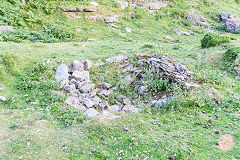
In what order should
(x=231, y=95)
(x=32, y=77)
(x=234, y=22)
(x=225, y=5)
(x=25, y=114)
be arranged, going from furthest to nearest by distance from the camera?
(x=225, y=5)
(x=234, y=22)
(x=32, y=77)
(x=231, y=95)
(x=25, y=114)

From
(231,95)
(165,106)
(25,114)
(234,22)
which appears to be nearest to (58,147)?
(25,114)

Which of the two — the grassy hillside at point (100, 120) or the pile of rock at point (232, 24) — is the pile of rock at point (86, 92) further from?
the pile of rock at point (232, 24)

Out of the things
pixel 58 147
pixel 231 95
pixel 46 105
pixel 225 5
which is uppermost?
pixel 225 5

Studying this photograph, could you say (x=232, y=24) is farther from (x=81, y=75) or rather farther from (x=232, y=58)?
(x=81, y=75)

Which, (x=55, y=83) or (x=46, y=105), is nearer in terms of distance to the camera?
(x=46, y=105)

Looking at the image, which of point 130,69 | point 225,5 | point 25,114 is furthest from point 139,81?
point 225,5

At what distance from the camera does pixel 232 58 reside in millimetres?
10344

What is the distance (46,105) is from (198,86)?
21.1 feet

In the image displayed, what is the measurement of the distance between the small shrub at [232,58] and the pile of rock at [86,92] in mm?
6091

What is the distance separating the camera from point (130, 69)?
1033 cm

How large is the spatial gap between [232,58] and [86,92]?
8365 millimetres

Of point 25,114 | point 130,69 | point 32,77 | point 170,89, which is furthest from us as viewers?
point 130,69

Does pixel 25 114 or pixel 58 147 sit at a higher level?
pixel 58 147

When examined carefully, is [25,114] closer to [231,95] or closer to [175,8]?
[231,95]
